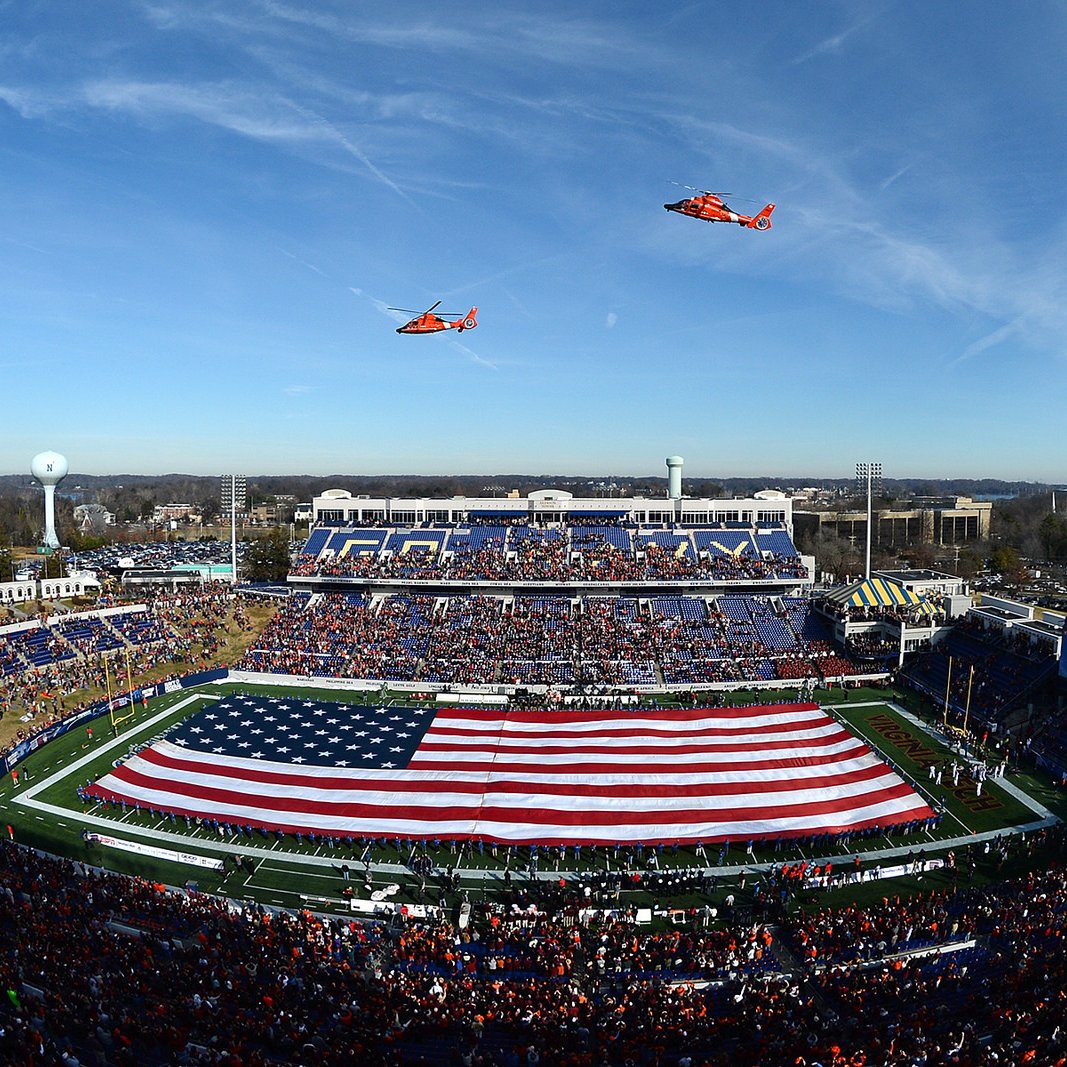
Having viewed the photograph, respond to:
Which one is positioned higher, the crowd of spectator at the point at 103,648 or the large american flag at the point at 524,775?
the crowd of spectator at the point at 103,648

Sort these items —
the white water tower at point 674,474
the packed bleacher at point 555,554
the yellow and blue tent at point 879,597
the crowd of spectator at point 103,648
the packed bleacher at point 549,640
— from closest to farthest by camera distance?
the crowd of spectator at point 103,648 → the packed bleacher at point 549,640 → the yellow and blue tent at point 879,597 → the packed bleacher at point 555,554 → the white water tower at point 674,474

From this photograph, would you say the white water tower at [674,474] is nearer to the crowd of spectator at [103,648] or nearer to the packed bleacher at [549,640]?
the packed bleacher at [549,640]

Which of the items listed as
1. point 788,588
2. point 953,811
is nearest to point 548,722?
point 953,811

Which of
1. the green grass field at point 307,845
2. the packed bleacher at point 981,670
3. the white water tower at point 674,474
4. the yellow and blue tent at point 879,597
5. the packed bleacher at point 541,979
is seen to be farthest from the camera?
the white water tower at point 674,474

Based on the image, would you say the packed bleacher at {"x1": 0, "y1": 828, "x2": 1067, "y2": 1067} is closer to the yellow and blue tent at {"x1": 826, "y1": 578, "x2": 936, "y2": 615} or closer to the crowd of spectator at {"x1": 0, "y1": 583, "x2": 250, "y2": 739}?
the crowd of spectator at {"x1": 0, "y1": 583, "x2": 250, "y2": 739}

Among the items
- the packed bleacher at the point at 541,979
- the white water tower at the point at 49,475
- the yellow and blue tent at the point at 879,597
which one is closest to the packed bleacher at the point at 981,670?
the yellow and blue tent at the point at 879,597
